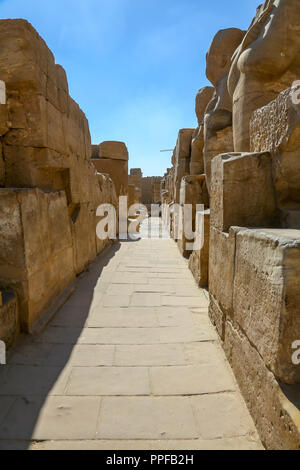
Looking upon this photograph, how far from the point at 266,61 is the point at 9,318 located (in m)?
3.69

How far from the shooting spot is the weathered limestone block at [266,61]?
9.90ft

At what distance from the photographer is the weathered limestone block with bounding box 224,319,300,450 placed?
1.15 meters

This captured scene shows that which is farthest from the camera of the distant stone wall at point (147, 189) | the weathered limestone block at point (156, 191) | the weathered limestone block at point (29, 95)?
the distant stone wall at point (147, 189)

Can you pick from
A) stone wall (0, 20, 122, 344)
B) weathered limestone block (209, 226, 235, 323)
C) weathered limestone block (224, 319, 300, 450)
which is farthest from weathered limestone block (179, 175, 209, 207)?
weathered limestone block (224, 319, 300, 450)

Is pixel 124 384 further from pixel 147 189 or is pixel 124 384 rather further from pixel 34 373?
pixel 147 189

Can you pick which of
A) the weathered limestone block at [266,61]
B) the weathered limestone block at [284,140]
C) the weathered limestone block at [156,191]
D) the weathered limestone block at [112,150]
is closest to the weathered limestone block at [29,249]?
the weathered limestone block at [284,140]

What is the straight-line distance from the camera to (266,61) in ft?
10.3

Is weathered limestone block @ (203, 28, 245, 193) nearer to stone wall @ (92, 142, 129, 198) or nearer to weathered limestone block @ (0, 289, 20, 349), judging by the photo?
weathered limestone block @ (0, 289, 20, 349)

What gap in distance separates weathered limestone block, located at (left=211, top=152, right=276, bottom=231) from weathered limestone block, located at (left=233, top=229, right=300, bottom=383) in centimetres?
60

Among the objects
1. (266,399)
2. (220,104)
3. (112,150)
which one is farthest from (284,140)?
(112,150)

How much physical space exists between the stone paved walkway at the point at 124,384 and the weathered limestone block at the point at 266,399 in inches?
3.4

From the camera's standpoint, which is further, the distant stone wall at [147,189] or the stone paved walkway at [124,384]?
the distant stone wall at [147,189]

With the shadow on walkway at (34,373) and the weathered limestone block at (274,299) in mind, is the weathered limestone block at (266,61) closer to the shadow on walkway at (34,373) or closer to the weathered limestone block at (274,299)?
the weathered limestone block at (274,299)

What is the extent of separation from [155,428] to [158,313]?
1420 millimetres
